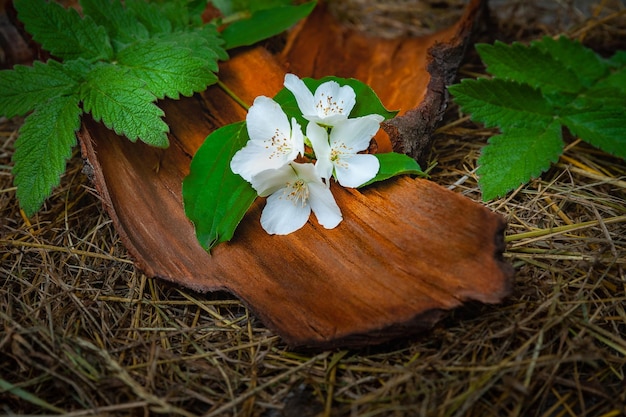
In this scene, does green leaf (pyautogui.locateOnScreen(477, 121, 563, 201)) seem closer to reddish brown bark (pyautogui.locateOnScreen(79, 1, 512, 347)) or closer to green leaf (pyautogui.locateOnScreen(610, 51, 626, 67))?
reddish brown bark (pyautogui.locateOnScreen(79, 1, 512, 347))

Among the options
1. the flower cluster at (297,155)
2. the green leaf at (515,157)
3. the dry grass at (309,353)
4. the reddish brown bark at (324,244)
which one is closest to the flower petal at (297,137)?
the flower cluster at (297,155)

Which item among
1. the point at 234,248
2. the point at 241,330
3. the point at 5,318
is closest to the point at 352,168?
the point at 234,248

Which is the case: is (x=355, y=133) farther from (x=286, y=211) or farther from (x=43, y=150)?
(x=43, y=150)

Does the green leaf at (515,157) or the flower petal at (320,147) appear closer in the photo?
the flower petal at (320,147)

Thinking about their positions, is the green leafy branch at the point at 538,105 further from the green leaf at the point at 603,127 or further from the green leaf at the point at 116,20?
the green leaf at the point at 116,20

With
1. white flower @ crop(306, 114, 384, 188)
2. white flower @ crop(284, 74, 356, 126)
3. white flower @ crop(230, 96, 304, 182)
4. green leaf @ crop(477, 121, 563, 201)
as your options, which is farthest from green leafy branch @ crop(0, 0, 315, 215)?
green leaf @ crop(477, 121, 563, 201)
